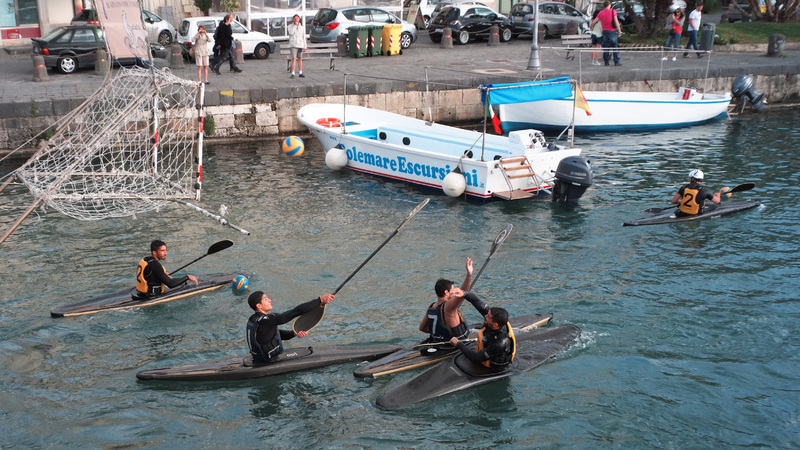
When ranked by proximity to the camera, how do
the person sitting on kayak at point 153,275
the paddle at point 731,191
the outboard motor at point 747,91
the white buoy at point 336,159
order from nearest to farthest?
the person sitting on kayak at point 153,275 → the paddle at point 731,191 → the white buoy at point 336,159 → the outboard motor at point 747,91

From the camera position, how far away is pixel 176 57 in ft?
75.7

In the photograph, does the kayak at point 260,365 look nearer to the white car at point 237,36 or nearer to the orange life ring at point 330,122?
the orange life ring at point 330,122

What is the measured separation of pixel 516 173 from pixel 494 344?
7.76m

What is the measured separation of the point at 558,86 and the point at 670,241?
5.35 m

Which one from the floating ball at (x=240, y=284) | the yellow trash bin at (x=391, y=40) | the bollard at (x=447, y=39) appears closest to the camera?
the floating ball at (x=240, y=284)

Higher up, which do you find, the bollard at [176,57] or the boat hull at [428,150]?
the bollard at [176,57]

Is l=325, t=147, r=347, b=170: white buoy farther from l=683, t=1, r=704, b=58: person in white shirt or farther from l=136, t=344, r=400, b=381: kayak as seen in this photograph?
l=683, t=1, r=704, b=58: person in white shirt

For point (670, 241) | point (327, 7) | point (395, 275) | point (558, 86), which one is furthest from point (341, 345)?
point (327, 7)

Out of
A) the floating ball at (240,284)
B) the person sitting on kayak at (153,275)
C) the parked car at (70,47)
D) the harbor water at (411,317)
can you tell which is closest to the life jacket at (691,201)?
the harbor water at (411,317)

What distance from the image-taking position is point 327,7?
93.8ft

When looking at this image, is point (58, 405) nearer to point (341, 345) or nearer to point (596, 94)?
point (341, 345)

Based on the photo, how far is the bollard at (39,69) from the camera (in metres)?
21.2

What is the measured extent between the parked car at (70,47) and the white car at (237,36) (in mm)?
2859

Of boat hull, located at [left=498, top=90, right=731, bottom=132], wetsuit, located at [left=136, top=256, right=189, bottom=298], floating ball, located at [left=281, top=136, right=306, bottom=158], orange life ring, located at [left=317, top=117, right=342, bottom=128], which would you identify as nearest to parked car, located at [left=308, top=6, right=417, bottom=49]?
boat hull, located at [left=498, top=90, right=731, bottom=132]
